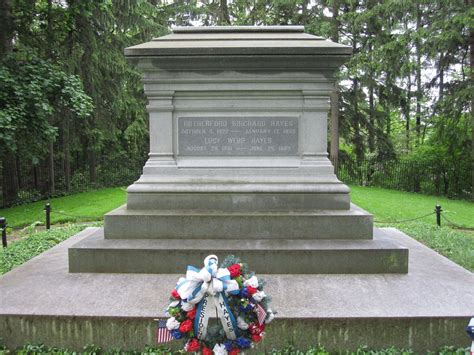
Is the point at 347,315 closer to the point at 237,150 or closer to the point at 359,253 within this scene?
the point at 359,253

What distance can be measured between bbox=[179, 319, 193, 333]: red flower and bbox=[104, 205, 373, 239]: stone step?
8.11ft

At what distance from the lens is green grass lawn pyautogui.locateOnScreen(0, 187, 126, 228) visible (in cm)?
1202

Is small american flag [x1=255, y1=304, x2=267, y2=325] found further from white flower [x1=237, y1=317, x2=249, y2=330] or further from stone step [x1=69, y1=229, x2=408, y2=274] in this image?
stone step [x1=69, y1=229, x2=408, y2=274]

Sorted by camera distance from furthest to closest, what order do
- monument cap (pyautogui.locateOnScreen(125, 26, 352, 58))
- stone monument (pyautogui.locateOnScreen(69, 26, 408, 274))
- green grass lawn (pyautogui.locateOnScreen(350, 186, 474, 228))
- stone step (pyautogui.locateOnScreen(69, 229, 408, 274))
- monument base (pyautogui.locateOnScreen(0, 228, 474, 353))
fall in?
green grass lawn (pyautogui.locateOnScreen(350, 186, 474, 228))
monument cap (pyautogui.locateOnScreen(125, 26, 352, 58))
stone monument (pyautogui.locateOnScreen(69, 26, 408, 274))
stone step (pyautogui.locateOnScreen(69, 229, 408, 274))
monument base (pyautogui.locateOnScreen(0, 228, 474, 353))

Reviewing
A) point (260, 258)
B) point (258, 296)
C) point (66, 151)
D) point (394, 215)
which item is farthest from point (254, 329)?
point (66, 151)

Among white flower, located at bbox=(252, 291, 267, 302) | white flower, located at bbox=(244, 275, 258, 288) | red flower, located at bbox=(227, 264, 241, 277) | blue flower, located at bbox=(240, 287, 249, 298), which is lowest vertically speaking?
white flower, located at bbox=(252, 291, 267, 302)

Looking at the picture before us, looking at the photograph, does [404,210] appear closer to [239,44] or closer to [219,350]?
[239,44]

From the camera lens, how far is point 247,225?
508 centimetres

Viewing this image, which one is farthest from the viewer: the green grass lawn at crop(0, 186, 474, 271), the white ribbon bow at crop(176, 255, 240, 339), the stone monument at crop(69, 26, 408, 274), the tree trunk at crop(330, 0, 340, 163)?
the tree trunk at crop(330, 0, 340, 163)

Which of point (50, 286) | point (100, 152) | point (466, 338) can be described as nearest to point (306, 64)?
point (466, 338)

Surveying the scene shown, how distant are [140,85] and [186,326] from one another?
17.1 meters

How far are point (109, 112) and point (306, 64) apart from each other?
1375cm

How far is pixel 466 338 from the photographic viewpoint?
143 inches

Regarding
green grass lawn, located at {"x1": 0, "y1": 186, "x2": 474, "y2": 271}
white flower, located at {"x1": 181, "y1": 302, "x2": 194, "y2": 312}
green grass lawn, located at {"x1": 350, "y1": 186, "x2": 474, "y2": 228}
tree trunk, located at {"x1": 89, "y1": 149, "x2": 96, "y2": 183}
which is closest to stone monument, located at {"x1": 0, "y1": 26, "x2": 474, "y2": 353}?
white flower, located at {"x1": 181, "y1": 302, "x2": 194, "y2": 312}
